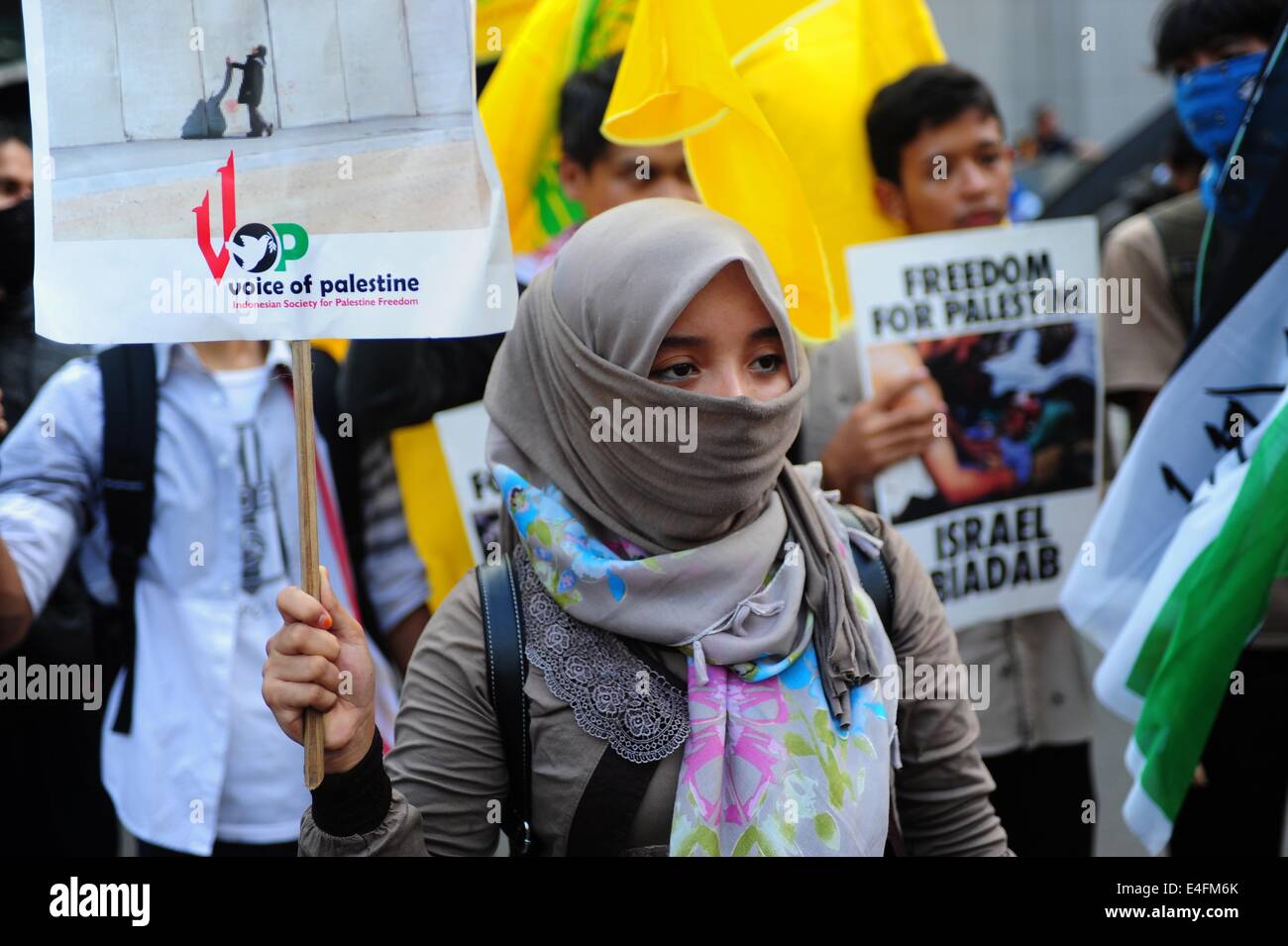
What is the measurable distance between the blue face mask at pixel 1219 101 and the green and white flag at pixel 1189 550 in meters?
0.65

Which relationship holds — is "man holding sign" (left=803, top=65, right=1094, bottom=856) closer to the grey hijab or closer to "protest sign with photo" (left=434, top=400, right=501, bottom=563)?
"protest sign with photo" (left=434, top=400, right=501, bottom=563)

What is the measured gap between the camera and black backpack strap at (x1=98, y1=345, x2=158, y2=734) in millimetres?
2949

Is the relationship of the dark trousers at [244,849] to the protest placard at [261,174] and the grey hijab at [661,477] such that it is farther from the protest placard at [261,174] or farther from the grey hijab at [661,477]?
the protest placard at [261,174]

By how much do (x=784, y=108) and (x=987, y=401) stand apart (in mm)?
794

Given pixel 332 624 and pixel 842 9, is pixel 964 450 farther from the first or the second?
pixel 332 624

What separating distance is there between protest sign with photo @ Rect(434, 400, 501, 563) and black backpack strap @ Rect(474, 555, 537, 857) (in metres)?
1.19

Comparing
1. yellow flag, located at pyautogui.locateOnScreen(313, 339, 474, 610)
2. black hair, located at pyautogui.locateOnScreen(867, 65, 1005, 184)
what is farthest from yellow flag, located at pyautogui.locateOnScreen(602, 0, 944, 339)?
yellow flag, located at pyautogui.locateOnScreen(313, 339, 474, 610)

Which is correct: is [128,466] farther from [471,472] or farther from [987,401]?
[987,401]

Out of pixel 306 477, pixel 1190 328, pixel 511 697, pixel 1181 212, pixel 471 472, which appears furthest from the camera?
pixel 1181 212

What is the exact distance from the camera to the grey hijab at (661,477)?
204 centimetres

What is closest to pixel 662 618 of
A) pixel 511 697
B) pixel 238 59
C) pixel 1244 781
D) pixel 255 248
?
pixel 511 697

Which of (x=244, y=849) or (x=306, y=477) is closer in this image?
(x=306, y=477)

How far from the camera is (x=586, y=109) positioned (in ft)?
11.0
